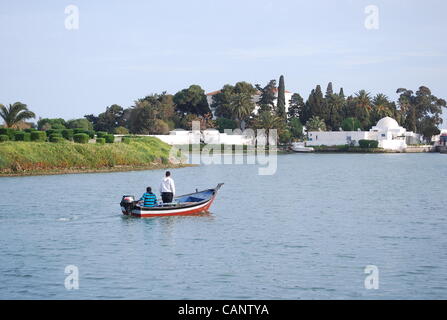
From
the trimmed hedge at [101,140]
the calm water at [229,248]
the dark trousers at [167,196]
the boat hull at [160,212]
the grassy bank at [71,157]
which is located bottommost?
the calm water at [229,248]

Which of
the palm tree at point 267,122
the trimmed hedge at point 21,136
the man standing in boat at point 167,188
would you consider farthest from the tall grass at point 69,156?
the palm tree at point 267,122

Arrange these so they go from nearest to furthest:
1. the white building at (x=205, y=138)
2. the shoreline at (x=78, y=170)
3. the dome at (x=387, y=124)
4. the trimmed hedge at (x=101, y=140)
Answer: the shoreline at (x=78, y=170)
the trimmed hedge at (x=101, y=140)
the white building at (x=205, y=138)
the dome at (x=387, y=124)

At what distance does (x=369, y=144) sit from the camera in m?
162

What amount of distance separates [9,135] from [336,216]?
44472 millimetres

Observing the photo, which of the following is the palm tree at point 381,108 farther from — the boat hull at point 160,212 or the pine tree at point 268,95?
the boat hull at point 160,212

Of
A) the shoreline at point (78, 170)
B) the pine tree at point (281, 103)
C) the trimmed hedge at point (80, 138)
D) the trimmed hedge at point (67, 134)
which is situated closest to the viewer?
the shoreline at point (78, 170)

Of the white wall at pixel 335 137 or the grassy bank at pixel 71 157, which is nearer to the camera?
the grassy bank at pixel 71 157

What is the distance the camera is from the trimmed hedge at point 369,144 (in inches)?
6363

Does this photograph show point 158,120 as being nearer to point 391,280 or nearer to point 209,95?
point 209,95

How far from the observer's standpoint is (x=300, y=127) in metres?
163

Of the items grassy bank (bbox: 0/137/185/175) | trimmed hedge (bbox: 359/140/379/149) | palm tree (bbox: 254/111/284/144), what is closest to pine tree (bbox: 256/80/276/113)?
palm tree (bbox: 254/111/284/144)

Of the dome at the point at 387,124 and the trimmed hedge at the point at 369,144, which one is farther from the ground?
the dome at the point at 387,124

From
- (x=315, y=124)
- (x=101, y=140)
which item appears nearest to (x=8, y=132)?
(x=101, y=140)
